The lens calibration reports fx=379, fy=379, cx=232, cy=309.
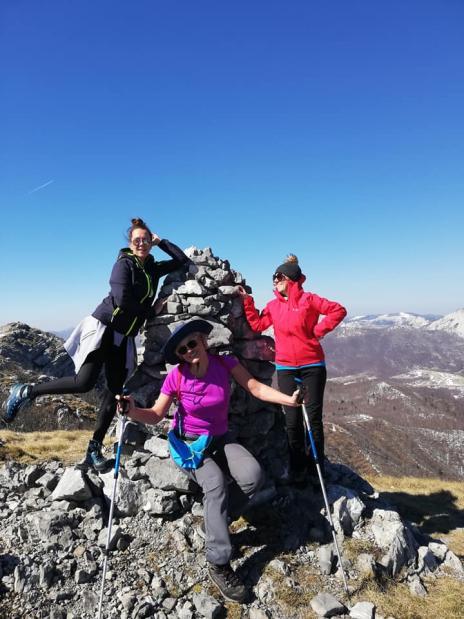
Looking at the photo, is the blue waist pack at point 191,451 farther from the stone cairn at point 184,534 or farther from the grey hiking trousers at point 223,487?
the stone cairn at point 184,534

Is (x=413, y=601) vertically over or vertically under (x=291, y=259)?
under

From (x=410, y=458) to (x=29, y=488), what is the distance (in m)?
177

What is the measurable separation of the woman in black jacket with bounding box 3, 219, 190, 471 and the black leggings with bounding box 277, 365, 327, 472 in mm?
3222

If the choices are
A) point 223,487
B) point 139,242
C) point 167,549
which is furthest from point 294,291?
point 167,549

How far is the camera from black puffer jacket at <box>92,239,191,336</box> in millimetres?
6996

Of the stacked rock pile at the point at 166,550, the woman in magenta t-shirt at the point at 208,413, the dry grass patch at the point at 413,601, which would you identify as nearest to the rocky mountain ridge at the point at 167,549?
the stacked rock pile at the point at 166,550

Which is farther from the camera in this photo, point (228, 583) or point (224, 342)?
point (224, 342)

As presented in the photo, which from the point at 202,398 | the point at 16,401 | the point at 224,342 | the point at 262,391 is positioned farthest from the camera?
the point at 224,342

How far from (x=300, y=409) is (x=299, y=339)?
154 centimetres

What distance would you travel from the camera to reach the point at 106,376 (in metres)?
7.47

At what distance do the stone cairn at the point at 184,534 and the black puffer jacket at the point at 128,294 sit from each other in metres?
0.85

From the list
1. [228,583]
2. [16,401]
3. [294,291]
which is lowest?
[228,583]

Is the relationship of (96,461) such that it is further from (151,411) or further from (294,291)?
(294,291)

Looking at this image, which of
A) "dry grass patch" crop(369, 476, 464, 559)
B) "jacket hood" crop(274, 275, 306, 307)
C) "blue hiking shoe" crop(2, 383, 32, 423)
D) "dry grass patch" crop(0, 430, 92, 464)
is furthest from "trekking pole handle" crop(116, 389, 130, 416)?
"dry grass patch" crop(369, 476, 464, 559)
